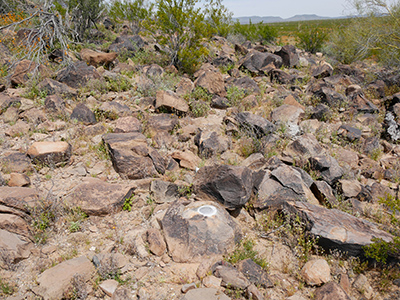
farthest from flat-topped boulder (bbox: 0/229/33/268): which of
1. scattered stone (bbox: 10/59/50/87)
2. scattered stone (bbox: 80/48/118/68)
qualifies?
scattered stone (bbox: 80/48/118/68)

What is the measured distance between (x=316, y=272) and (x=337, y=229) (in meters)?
0.72

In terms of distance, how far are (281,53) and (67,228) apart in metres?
11.0

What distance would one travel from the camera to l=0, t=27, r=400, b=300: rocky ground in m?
2.92

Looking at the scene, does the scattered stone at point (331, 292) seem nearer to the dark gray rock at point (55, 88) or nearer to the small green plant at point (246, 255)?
the small green plant at point (246, 255)

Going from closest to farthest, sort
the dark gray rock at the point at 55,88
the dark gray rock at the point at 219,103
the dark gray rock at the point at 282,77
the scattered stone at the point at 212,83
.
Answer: the dark gray rock at the point at 55,88 < the dark gray rock at the point at 219,103 < the scattered stone at the point at 212,83 < the dark gray rock at the point at 282,77

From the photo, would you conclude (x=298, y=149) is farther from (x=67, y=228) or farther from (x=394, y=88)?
(x=394, y=88)

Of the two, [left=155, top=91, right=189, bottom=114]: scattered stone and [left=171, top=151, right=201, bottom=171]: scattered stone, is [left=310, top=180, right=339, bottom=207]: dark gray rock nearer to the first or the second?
[left=171, top=151, right=201, bottom=171]: scattered stone

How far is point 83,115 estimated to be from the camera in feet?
19.0

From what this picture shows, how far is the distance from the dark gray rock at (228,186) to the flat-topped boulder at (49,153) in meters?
2.47

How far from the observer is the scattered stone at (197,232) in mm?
3174

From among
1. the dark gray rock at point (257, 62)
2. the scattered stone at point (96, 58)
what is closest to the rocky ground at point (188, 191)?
the scattered stone at point (96, 58)

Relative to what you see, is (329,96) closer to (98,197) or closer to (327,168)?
(327,168)

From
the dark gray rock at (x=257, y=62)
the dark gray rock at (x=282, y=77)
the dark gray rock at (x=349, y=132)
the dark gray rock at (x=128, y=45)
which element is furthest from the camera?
the dark gray rock at (x=257, y=62)

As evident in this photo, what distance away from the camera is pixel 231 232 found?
3.37 m
